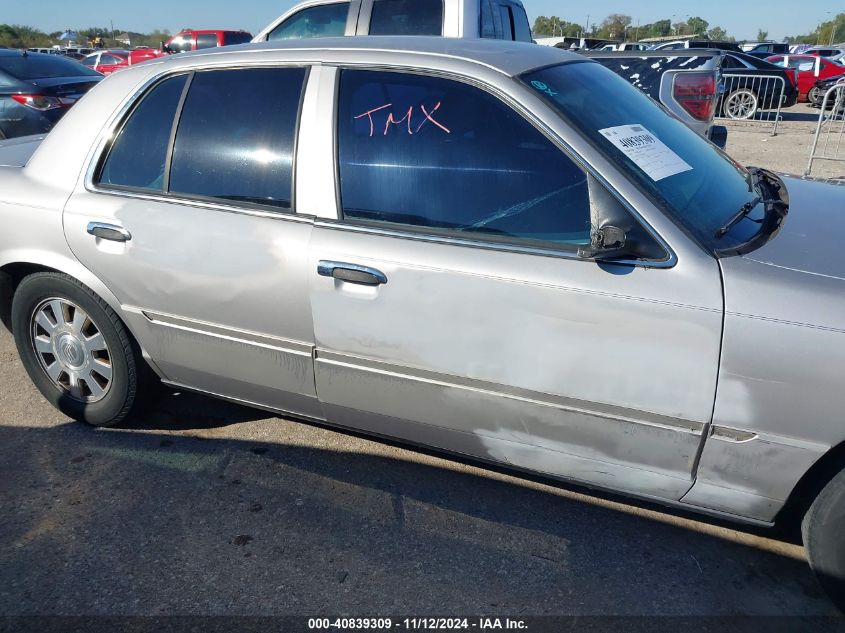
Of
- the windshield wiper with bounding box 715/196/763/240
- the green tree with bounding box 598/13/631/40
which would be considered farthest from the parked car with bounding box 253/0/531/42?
the green tree with bounding box 598/13/631/40

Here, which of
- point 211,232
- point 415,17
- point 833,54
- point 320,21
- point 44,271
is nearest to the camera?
point 211,232

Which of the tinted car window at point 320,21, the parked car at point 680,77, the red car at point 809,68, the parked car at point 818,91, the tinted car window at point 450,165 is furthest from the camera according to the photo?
the red car at point 809,68

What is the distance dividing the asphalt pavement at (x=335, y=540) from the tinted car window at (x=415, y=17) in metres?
4.24

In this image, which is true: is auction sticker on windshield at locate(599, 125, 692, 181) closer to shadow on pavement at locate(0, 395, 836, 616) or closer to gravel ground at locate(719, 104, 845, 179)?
shadow on pavement at locate(0, 395, 836, 616)

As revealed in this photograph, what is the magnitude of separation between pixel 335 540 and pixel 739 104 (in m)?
17.1

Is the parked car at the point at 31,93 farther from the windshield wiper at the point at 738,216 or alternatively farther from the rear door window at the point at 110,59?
the rear door window at the point at 110,59

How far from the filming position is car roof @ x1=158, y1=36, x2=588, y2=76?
2631mm

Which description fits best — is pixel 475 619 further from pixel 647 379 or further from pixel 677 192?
pixel 677 192

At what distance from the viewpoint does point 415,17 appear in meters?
6.18

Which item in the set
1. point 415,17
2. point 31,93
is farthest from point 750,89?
point 31,93

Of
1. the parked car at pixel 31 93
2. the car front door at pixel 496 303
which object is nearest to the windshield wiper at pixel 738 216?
the car front door at pixel 496 303

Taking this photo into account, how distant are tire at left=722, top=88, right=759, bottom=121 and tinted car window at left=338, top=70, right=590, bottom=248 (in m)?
16.2

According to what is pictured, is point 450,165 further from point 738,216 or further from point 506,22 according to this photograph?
point 506,22

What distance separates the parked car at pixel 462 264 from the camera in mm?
2195
